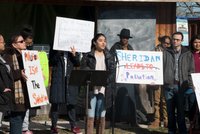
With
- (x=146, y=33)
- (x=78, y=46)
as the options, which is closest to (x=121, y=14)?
(x=146, y=33)

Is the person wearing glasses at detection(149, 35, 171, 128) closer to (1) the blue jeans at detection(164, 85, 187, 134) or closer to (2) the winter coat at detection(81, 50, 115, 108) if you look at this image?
(1) the blue jeans at detection(164, 85, 187, 134)

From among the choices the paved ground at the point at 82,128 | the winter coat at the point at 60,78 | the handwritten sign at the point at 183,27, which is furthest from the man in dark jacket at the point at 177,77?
the handwritten sign at the point at 183,27

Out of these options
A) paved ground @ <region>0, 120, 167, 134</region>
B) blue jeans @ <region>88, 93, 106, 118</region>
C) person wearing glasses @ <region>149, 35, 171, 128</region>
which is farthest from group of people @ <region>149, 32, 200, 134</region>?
blue jeans @ <region>88, 93, 106, 118</region>

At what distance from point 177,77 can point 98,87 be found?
5.47 ft

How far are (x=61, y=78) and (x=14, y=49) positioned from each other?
167 cm

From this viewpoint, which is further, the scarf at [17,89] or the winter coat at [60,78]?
the winter coat at [60,78]

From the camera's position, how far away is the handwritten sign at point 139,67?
8539 mm

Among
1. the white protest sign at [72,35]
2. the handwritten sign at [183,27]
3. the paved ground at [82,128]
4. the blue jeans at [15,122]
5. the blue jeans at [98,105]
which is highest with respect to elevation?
the handwritten sign at [183,27]

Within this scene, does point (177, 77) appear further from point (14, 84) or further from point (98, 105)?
point (14, 84)

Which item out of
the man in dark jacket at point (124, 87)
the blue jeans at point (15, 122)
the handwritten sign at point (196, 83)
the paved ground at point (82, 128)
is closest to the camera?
the blue jeans at point (15, 122)

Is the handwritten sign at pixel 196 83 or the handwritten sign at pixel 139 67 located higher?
the handwritten sign at pixel 139 67

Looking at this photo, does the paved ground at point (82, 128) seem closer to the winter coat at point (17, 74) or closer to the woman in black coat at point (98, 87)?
the woman in black coat at point (98, 87)

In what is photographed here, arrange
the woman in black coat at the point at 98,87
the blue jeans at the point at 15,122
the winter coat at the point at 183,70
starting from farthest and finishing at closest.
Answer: the winter coat at the point at 183,70, the woman in black coat at the point at 98,87, the blue jeans at the point at 15,122

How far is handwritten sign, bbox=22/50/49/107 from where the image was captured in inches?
283
